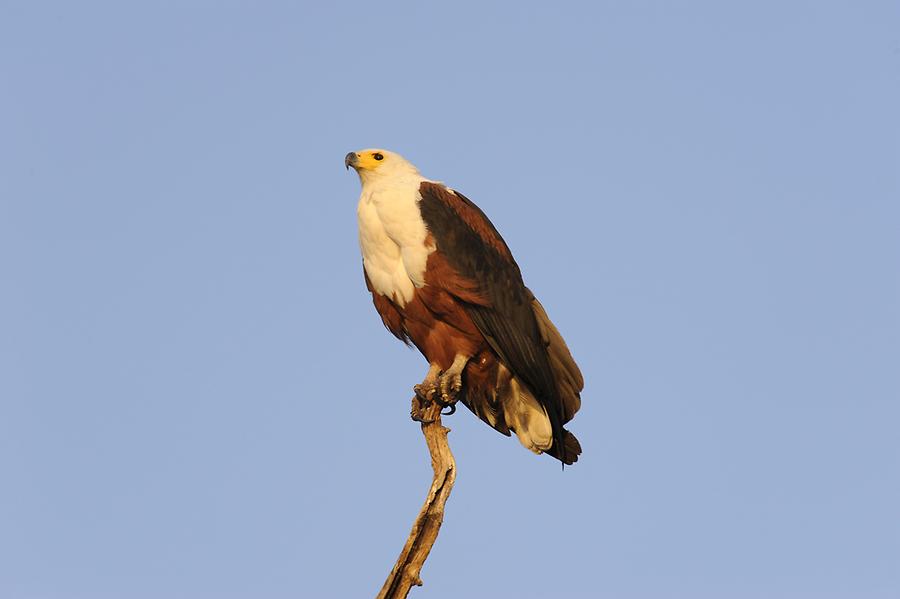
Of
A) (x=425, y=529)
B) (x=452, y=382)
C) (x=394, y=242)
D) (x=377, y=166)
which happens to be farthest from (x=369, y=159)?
(x=425, y=529)

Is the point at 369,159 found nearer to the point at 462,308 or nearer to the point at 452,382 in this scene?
the point at 462,308

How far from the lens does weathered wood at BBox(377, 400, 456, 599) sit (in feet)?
23.5

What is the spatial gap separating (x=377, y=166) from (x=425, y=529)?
286 cm

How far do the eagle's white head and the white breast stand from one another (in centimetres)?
35

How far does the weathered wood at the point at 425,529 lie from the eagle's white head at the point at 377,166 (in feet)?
6.82

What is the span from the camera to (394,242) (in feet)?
27.1

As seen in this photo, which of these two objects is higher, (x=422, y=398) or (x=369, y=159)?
(x=369, y=159)

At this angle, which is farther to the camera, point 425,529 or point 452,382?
point 452,382

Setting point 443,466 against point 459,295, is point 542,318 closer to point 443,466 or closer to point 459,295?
point 459,295

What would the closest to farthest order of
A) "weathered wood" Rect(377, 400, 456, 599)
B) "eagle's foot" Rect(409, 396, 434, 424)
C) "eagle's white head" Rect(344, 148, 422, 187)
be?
"weathered wood" Rect(377, 400, 456, 599), "eagle's foot" Rect(409, 396, 434, 424), "eagle's white head" Rect(344, 148, 422, 187)

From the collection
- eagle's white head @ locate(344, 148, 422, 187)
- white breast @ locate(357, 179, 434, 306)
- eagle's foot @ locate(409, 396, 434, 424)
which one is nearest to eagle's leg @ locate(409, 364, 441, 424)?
eagle's foot @ locate(409, 396, 434, 424)

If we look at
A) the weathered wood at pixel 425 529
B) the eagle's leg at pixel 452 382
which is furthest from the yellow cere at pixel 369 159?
the weathered wood at pixel 425 529

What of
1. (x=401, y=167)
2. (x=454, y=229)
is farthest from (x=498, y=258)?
(x=401, y=167)

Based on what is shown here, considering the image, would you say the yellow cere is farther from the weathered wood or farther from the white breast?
the weathered wood
